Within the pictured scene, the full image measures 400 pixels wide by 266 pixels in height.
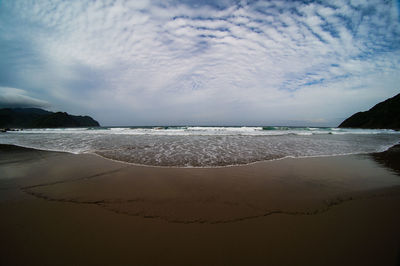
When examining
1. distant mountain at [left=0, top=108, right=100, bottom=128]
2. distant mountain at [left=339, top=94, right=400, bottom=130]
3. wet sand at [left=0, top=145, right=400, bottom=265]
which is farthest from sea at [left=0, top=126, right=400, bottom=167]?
distant mountain at [left=0, top=108, right=100, bottom=128]

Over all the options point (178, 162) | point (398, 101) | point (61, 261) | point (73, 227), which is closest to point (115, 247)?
point (61, 261)

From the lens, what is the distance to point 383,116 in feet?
144

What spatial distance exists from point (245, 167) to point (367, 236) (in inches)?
123

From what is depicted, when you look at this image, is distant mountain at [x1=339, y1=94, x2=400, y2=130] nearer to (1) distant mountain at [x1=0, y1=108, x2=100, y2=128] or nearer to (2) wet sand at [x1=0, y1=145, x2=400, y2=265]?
(2) wet sand at [x1=0, y1=145, x2=400, y2=265]

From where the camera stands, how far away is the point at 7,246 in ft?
6.10

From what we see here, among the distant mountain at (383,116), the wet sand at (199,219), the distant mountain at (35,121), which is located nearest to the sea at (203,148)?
the wet sand at (199,219)

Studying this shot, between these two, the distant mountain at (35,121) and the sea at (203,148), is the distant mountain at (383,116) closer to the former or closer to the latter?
the sea at (203,148)

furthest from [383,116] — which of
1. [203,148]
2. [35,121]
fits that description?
[35,121]

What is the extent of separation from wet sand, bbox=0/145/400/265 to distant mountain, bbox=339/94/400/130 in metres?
58.6

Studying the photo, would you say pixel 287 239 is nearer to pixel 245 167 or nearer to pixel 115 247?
pixel 115 247

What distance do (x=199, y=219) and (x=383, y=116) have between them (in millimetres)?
68232

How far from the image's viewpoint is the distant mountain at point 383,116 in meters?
41.2

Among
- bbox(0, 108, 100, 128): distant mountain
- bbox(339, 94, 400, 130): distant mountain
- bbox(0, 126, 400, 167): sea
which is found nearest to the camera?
bbox(0, 126, 400, 167): sea

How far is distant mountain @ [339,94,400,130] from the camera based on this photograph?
41247 mm
